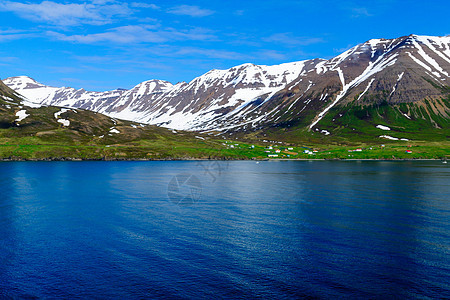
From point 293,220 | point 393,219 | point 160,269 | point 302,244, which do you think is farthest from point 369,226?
point 160,269

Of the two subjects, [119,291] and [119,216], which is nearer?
[119,291]

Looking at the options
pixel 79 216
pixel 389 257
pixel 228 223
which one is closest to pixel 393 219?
pixel 389 257

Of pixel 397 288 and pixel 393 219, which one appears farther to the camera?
pixel 393 219

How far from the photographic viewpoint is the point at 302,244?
4081 centimetres

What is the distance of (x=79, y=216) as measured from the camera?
189 feet

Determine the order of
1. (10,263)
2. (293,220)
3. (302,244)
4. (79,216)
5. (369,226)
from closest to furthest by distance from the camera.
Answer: (10,263)
(302,244)
(369,226)
(293,220)
(79,216)

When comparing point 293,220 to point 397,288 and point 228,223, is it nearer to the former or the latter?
point 228,223

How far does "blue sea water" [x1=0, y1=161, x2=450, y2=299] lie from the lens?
2912 cm

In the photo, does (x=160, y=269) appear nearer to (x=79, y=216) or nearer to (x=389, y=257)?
(x=389, y=257)

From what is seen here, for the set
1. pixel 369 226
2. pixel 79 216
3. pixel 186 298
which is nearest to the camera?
pixel 186 298

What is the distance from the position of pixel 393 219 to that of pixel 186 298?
38.9 metres

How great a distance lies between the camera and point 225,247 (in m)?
39.5

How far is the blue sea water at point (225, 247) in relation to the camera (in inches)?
1147

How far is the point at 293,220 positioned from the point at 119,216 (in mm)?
27201
